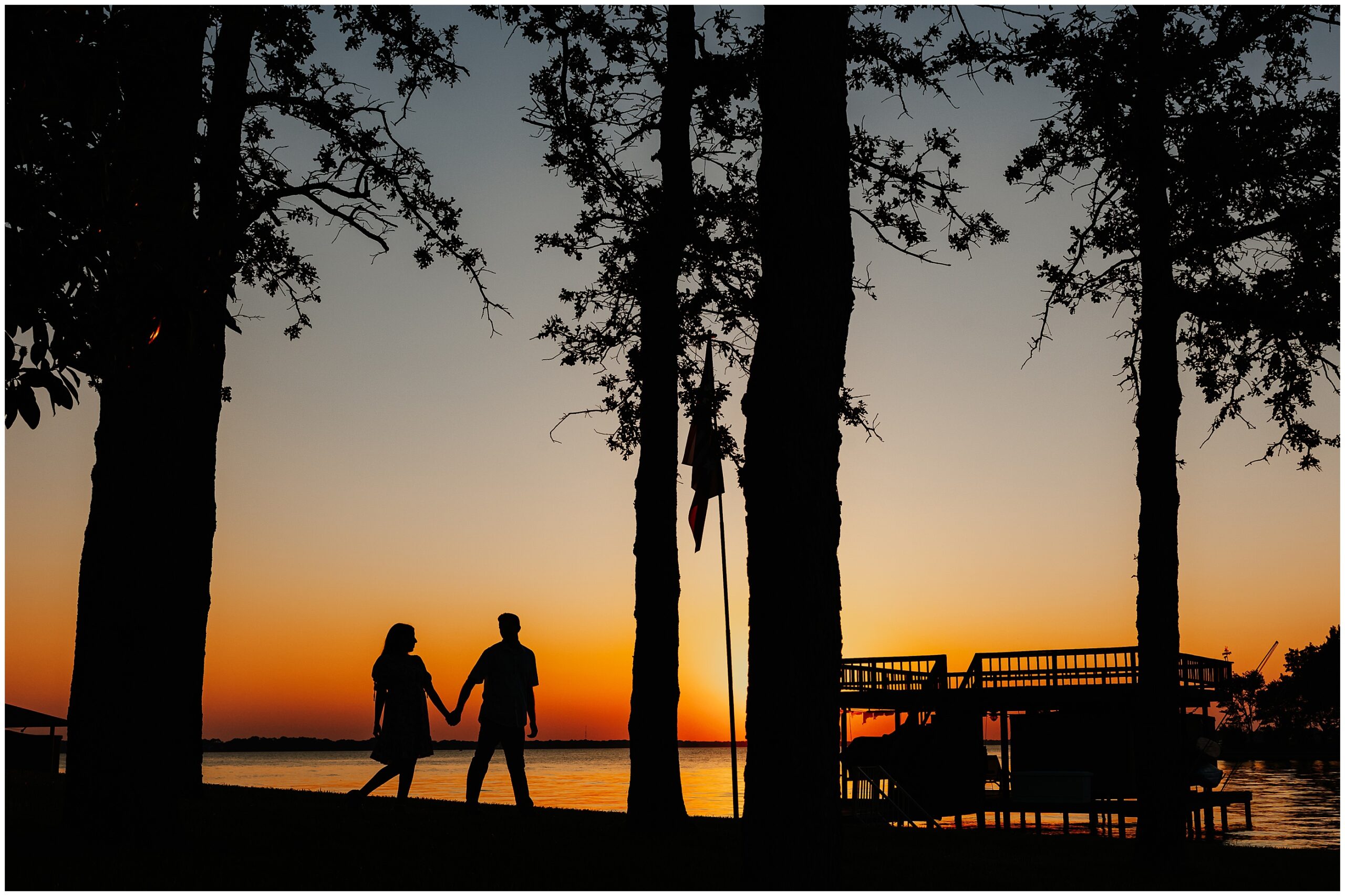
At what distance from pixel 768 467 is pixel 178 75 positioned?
19.5 ft

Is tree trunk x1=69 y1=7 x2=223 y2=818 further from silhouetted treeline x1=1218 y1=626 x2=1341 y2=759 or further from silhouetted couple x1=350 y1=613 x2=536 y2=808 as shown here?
silhouetted treeline x1=1218 y1=626 x2=1341 y2=759

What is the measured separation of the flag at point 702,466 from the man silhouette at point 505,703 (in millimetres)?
2921

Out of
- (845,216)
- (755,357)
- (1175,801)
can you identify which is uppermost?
(845,216)

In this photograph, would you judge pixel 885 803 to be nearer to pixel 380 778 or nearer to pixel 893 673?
pixel 893 673

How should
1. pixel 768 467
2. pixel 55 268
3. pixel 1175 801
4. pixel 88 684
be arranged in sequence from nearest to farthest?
pixel 55 268 → pixel 768 467 → pixel 88 684 → pixel 1175 801

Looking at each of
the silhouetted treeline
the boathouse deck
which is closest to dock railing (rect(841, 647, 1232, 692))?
the boathouse deck

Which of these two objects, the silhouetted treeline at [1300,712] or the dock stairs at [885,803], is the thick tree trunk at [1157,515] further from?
the silhouetted treeline at [1300,712]

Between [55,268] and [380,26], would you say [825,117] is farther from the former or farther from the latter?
[380,26]

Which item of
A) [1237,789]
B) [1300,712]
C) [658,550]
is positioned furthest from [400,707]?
[1300,712]

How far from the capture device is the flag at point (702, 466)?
14.3 meters

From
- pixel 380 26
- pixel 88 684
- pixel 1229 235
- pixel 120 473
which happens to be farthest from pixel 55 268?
pixel 1229 235

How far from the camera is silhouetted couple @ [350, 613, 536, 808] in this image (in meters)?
11.7

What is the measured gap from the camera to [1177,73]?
12.9 metres

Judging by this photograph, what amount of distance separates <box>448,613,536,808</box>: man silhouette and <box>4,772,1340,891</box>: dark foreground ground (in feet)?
1.55
